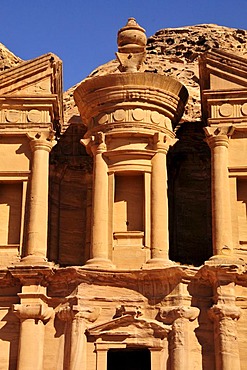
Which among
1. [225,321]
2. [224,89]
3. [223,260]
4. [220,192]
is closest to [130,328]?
[225,321]

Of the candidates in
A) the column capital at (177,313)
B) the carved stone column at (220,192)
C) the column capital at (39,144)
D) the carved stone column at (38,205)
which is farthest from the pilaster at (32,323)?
the carved stone column at (220,192)

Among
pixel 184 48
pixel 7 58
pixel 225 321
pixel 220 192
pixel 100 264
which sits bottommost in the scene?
pixel 225 321

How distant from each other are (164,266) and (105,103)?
4814 millimetres

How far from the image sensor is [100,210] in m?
21.0

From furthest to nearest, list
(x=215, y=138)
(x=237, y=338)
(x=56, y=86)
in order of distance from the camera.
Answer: (x=56, y=86) < (x=215, y=138) < (x=237, y=338)

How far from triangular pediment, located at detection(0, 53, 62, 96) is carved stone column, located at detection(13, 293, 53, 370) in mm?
5830

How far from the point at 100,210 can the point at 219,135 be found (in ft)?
12.2

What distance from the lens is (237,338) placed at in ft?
64.2

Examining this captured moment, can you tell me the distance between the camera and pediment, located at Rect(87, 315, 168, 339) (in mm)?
19703

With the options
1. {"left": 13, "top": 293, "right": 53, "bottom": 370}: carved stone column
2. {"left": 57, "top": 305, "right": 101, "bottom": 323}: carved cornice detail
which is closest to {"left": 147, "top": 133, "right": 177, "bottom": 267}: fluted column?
{"left": 57, "top": 305, "right": 101, "bottom": 323}: carved cornice detail

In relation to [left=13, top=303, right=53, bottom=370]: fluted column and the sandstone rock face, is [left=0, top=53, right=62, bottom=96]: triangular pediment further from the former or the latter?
the sandstone rock face

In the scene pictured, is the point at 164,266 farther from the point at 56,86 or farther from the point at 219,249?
the point at 56,86

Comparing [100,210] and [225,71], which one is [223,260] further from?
[225,71]

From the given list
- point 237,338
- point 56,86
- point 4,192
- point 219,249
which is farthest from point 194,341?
point 56,86
